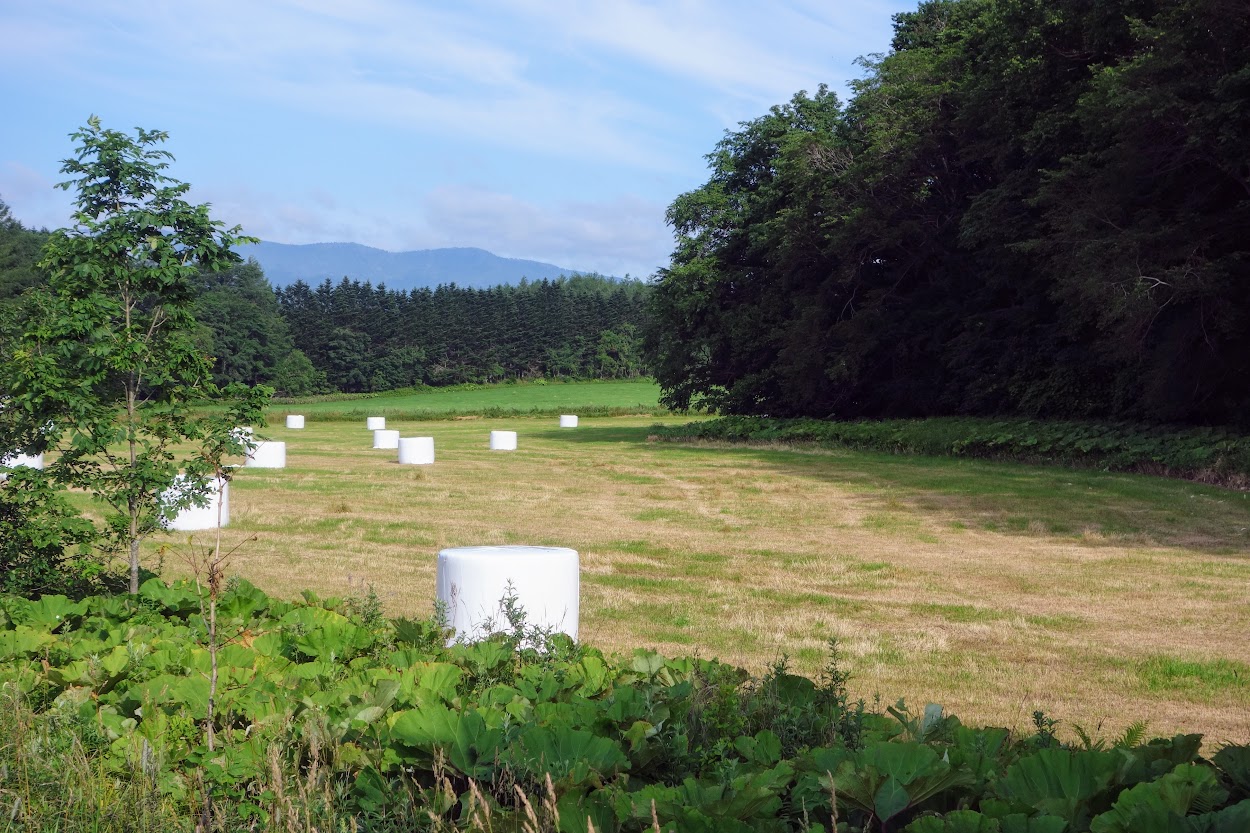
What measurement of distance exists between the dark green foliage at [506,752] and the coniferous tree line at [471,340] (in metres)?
96.7

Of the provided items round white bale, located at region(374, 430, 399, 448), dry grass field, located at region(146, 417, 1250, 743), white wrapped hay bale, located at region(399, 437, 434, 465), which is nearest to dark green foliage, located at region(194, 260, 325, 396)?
round white bale, located at region(374, 430, 399, 448)

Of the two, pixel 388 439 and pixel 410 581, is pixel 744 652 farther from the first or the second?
pixel 388 439

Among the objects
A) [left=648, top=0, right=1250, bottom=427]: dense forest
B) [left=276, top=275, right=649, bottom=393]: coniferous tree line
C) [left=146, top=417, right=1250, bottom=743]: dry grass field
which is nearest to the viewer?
[left=146, top=417, right=1250, bottom=743]: dry grass field

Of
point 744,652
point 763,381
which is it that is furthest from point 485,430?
point 744,652

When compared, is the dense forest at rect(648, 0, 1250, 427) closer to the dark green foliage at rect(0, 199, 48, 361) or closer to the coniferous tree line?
the dark green foliage at rect(0, 199, 48, 361)

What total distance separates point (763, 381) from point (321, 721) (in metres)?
35.8

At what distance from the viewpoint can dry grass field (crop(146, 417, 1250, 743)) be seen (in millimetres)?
7504

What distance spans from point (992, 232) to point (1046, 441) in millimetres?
5805

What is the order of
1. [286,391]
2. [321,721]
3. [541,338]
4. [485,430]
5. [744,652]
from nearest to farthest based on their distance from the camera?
[321,721] < [744,652] < [485,430] < [286,391] < [541,338]

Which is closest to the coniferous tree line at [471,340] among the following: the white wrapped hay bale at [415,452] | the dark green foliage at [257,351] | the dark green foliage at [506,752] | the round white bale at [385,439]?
the dark green foliage at [257,351]

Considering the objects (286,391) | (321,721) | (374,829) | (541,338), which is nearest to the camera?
(374,829)

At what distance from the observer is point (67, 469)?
22.5 feet

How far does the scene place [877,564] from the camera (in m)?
12.2

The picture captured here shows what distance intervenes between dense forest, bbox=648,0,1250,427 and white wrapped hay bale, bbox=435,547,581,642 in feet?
56.2
